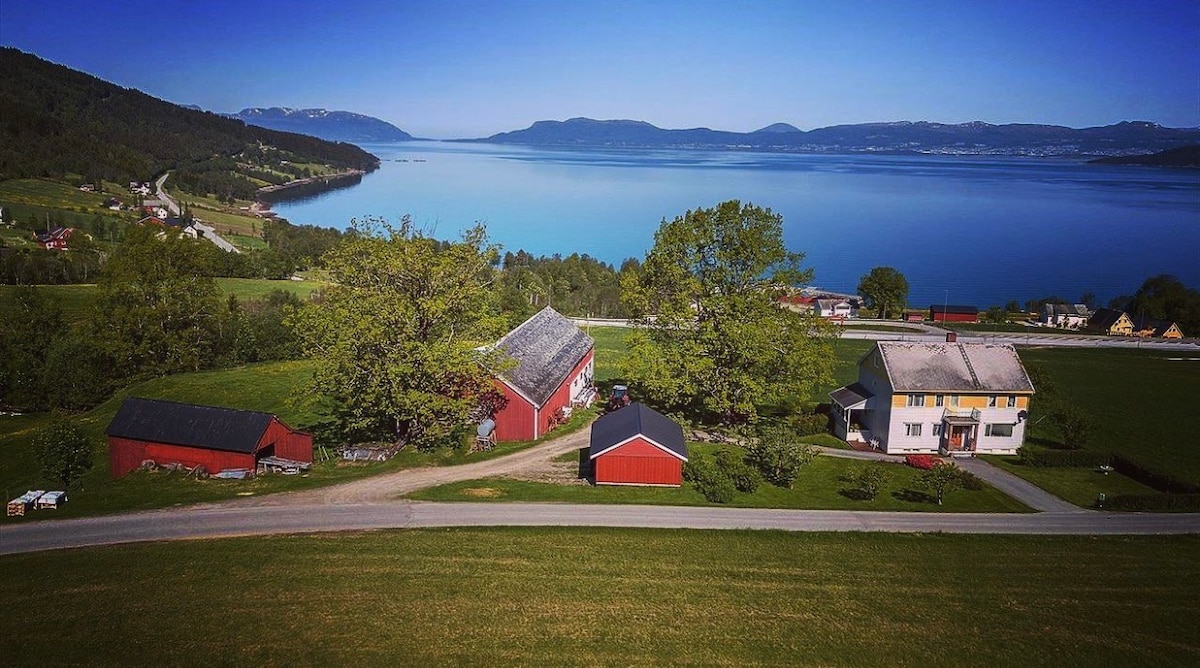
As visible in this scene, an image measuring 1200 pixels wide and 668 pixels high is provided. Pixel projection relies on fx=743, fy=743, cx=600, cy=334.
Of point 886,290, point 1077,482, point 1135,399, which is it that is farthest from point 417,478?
point 886,290

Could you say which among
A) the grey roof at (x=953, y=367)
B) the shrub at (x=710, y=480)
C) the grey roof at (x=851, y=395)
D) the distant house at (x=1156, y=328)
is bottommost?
the distant house at (x=1156, y=328)

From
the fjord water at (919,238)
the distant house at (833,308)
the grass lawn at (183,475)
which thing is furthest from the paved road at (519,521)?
the fjord water at (919,238)

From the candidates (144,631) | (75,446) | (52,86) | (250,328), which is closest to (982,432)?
(144,631)

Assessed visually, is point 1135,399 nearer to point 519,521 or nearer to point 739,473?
point 739,473

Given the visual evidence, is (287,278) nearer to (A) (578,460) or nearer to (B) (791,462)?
(A) (578,460)

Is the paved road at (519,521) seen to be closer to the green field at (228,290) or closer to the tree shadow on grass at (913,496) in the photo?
the tree shadow on grass at (913,496)
